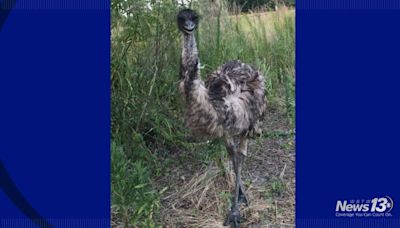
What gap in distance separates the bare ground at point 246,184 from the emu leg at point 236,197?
3cm

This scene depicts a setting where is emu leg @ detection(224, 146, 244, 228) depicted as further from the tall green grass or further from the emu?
the tall green grass

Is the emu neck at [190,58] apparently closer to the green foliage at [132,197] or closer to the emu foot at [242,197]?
the green foliage at [132,197]

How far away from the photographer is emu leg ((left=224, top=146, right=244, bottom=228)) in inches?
97.7

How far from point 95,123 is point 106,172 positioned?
15 centimetres

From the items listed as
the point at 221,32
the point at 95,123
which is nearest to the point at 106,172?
the point at 95,123

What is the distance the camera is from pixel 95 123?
2219mm

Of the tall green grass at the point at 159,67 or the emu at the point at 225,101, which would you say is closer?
the emu at the point at 225,101

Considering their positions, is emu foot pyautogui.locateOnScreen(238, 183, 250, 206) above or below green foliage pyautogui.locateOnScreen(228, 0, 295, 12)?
Result: below

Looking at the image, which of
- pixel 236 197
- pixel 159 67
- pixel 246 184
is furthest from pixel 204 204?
pixel 159 67

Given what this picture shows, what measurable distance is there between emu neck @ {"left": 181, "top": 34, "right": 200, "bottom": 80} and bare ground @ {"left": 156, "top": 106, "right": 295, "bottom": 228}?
0.51 meters

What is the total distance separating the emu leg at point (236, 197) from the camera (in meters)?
2.48
